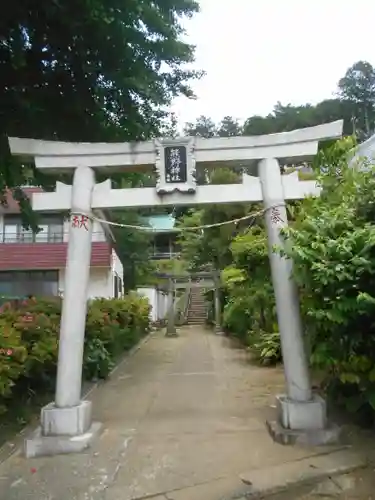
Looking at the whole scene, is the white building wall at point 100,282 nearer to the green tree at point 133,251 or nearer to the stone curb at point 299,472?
the green tree at point 133,251

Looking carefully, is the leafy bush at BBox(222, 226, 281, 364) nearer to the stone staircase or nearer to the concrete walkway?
the concrete walkway

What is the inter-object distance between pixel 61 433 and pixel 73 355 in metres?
0.84

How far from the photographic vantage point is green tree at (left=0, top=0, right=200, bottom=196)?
6070 millimetres

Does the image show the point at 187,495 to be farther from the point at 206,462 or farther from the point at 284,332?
the point at 284,332

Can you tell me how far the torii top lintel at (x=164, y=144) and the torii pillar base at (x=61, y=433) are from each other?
2899mm

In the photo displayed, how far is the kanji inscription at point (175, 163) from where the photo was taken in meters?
5.52

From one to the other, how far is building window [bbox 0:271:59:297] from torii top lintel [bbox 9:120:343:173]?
1385cm

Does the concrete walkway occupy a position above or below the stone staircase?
below

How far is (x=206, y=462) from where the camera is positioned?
4.42 meters

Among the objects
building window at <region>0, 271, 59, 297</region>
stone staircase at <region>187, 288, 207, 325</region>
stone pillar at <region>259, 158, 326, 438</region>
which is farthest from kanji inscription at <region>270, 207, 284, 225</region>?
stone staircase at <region>187, 288, 207, 325</region>

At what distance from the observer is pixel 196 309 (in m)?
29.9

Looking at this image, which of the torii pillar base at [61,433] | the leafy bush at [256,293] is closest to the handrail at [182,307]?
the leafy bush at [256,293]

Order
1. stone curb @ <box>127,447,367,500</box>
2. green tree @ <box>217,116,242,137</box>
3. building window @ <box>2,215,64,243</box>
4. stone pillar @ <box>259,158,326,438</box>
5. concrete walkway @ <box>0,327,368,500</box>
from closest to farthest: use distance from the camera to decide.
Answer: stone curb @ <box>127,447,367,500</box>
concrete walkway @ <box>0,327,368,500</box>
stone pillar @ <box>259,158,326,438</box>
building window @ <box>2,215,64,243</box>
green tree @ <box>217,116,242,137</box>

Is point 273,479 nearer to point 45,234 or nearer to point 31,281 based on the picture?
point 31,281
